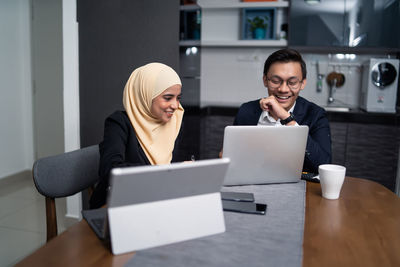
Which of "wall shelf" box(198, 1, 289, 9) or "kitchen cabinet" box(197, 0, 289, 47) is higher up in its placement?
"wall shelf" box(198, 1, 289, 9)

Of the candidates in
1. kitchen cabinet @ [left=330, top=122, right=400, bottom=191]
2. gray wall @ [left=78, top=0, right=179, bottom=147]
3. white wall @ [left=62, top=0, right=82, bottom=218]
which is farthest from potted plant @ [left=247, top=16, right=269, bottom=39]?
white wall @ [left=62, top=0, right=82, bottom=218]

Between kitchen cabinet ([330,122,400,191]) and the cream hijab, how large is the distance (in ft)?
7.62

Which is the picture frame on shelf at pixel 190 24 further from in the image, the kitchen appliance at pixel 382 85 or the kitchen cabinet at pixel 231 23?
the kitchen appliance at pixel 382 85

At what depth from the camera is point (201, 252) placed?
2.96 ft

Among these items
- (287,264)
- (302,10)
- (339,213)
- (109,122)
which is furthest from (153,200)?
(302,10)

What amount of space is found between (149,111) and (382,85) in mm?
2848

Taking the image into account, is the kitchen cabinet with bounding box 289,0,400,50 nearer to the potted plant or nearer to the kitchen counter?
the potted plant

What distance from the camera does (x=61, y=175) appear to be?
1.60 m

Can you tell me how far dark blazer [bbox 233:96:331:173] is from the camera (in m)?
1.77

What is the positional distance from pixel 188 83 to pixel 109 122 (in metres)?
1.74

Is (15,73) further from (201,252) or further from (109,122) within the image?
(201,252)

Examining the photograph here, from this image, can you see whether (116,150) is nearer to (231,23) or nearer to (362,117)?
(362,117)

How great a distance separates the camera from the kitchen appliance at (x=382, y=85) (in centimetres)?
369

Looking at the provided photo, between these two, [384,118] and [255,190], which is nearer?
[255,190]
